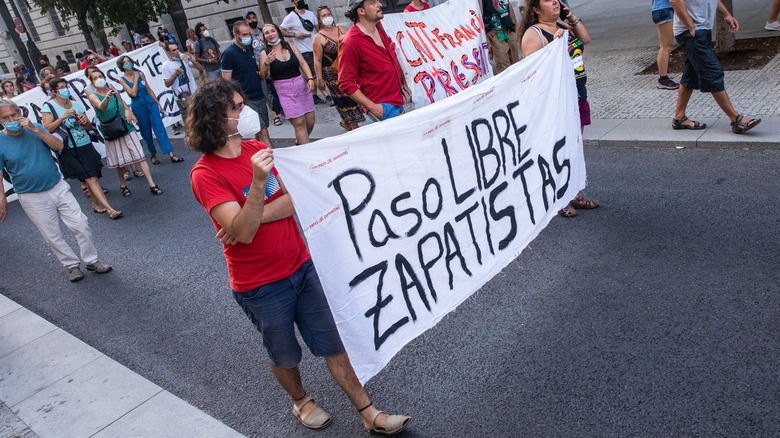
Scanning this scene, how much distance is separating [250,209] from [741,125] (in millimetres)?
5073

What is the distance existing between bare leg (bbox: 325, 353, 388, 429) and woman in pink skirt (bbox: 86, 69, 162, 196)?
20.4ft

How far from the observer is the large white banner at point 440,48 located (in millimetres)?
6105

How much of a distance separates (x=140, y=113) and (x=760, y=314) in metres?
8.69

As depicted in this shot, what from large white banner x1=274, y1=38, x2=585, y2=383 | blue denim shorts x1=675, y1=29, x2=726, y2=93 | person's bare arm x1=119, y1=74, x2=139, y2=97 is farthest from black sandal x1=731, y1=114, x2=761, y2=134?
person's bare arm x1=119, y1=74, x2=139, y2=97

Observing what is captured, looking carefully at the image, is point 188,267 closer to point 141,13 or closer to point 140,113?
point 140,113

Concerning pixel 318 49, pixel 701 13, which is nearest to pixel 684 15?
pixel 701 13

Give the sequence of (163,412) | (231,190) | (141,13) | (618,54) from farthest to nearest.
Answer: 1. (141,13)
2. (618,54)
3. (163,412)
4. (231,190)

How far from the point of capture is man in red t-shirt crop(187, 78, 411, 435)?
8.81 feet

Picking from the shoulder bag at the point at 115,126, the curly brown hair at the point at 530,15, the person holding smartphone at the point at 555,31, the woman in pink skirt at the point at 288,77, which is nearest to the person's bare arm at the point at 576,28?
the person holding smartphone at the point at 555,31

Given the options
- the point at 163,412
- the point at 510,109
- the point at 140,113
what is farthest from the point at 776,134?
the point at 140,113

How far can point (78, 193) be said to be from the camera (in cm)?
1004

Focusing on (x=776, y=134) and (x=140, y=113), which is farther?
(x=140, y=113)

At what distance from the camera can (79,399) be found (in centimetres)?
406

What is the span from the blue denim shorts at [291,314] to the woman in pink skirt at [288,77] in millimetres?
5070
